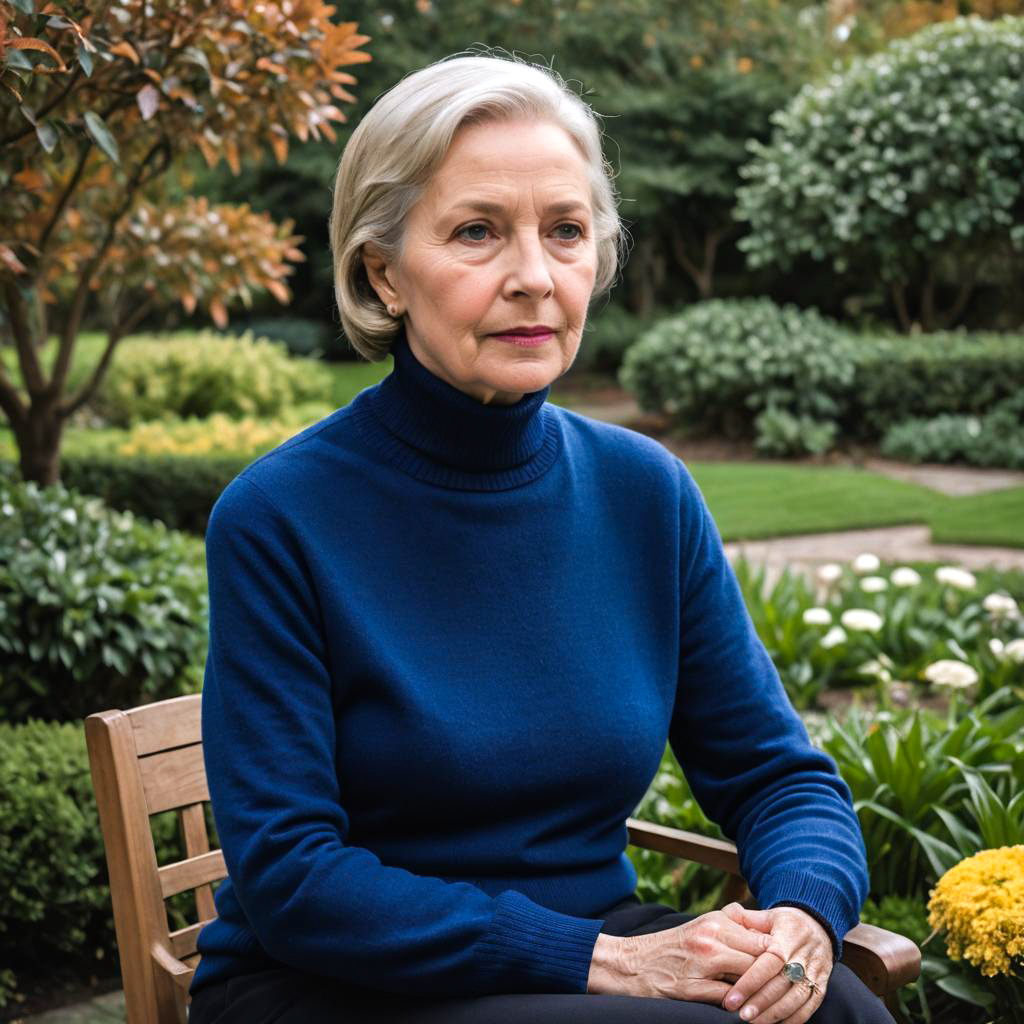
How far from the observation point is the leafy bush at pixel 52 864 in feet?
10.8

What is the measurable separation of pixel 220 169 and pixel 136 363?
30.4 ft

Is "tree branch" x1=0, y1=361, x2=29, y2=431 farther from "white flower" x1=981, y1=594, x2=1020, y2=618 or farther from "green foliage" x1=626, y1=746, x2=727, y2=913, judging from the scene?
"white flower" x1=981, y1=594, x2=1020, y2=618

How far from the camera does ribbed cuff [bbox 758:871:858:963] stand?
183 cm

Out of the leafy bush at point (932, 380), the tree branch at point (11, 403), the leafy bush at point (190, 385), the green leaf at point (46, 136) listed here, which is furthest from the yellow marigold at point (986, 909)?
the leafy bush at point (190, 385)

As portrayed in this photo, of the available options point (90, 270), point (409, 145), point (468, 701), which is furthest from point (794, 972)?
point (90, 270)

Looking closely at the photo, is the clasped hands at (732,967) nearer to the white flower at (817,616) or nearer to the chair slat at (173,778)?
the chair slat at (173,778)

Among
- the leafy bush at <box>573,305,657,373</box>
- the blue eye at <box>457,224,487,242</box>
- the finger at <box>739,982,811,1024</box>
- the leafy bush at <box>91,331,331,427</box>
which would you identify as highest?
the blue eye at <box>457,224,487,242</box>

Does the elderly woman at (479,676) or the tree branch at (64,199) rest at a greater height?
the tree branch at (64,199)

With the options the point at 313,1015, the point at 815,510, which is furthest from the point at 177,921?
the point at 815,510

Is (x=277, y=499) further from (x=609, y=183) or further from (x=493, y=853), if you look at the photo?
(x=609, y=183)

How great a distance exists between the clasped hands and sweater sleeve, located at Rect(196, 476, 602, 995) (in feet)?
0.28

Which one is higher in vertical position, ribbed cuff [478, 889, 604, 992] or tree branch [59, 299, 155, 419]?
tree branch [59, 299, 155, 419]

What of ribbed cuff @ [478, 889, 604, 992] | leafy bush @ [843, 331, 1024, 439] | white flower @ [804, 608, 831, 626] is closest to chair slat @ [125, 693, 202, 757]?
ribbed cuff @ [478, 889, 604, 992]

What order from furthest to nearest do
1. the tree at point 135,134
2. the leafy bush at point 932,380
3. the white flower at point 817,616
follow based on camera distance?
the leafy bush at point 932,380, the white flower at point 817,616, the tree at point 135,134
